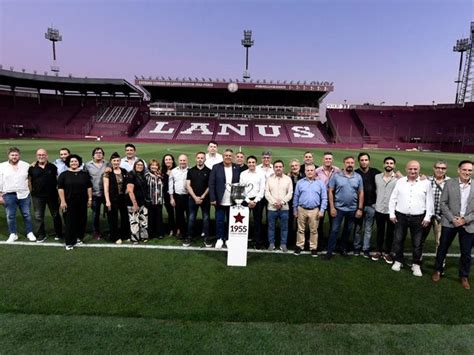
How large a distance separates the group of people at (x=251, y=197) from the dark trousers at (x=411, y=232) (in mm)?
17

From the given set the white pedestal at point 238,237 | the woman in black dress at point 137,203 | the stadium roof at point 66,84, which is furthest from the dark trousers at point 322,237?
the stadium roof at point 66,84

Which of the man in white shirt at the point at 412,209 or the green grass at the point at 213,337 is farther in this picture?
the man in white shirt at the point at 412,209

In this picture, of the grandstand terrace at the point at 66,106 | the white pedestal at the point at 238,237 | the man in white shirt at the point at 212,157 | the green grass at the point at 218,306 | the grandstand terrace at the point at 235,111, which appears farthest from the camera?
the grandstand terrace at the point at 66,106

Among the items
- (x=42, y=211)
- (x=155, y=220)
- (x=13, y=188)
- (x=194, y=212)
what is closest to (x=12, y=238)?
(x=42, y=211)

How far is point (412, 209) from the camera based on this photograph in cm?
499

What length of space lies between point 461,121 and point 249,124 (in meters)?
32.3

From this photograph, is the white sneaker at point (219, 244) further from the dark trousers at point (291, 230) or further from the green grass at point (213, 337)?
the green grass at point (213, 337)

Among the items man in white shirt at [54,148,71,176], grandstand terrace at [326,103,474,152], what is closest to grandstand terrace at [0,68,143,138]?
grandstand terrace at [326,103,474,152]

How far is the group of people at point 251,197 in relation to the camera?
519 cm

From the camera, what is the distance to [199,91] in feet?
156

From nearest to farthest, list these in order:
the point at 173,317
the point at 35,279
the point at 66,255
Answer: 1. the point at 173,317
2. the point at 35,279
3. the point at 66,255

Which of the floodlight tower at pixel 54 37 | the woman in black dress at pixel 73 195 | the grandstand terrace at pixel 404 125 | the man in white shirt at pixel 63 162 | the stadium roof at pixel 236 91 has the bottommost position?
the woman in black dress at pixel 73 195

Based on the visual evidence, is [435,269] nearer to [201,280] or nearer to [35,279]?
[201,280]

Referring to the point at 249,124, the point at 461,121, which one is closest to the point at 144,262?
the point at 249,124
